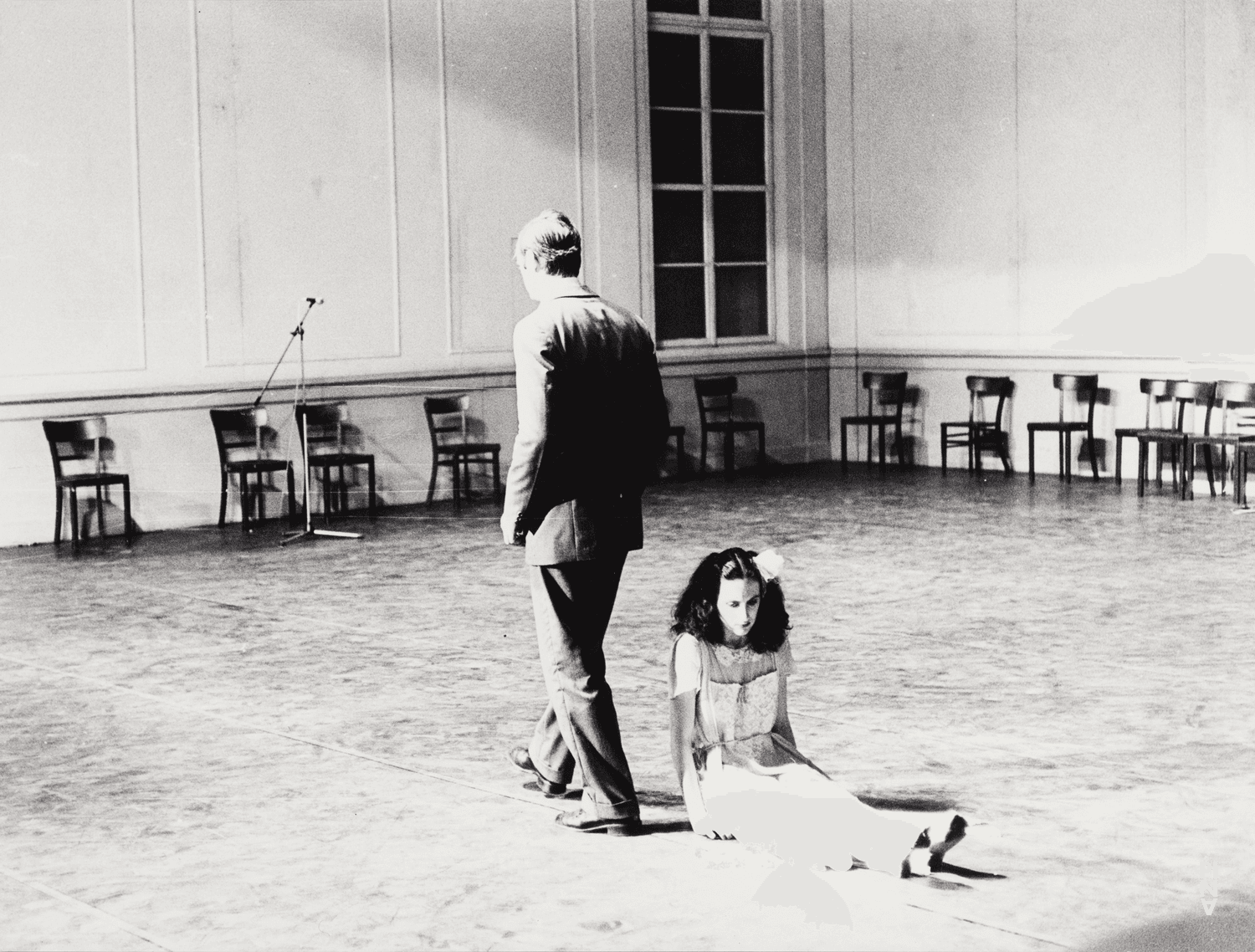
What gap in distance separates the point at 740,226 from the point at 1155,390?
3884mm

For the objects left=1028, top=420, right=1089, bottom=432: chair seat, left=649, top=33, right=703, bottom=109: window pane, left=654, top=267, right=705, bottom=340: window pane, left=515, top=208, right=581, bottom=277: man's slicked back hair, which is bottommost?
left=1028, top=420, right=1089, bottom=432: chair seat

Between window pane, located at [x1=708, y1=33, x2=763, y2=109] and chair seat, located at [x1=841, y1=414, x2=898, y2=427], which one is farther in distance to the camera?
window pane, located at [x1=708, y1=33, x2=763, y2=109]

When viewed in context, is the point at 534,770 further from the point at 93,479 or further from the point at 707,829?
the point at 93,479

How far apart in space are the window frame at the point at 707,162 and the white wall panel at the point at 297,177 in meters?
2.26

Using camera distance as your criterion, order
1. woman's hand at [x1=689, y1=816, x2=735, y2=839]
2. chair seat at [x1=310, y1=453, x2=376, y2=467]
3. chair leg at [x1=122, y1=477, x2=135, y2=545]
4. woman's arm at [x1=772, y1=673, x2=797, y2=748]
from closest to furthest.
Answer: woman's hand at [x1=689, y1=816, x2=735, y2=839] < woman's arm at [x1=772, y1=673, x2=797, y2=748] < chair leg at [x1=122, y1=477, x2=135, y2=545] < chair seat at [x1=310, y1=453, x2=376, y2=467]

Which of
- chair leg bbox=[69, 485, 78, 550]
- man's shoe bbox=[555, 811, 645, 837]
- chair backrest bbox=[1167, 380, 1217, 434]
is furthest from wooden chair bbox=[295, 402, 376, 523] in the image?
man's shoe bbox=[555, 811, 645, 837]

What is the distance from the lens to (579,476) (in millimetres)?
4121

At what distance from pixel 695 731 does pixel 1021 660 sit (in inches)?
95.8

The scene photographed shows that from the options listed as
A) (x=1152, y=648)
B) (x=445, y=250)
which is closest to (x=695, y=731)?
(x=1152, y=648)

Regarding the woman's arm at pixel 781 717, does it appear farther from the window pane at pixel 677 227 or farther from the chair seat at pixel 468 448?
the window pane at pixel 677 227

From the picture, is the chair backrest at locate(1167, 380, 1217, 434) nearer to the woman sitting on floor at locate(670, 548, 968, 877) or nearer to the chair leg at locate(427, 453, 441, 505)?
the chair leg at locate(427, 453, 441, 505)

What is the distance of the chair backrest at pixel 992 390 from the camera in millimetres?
13078

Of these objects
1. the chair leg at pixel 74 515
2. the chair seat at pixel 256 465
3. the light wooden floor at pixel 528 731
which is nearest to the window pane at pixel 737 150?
the chair seat at pixel 256 465

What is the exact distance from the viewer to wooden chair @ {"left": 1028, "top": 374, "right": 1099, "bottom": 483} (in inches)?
482
